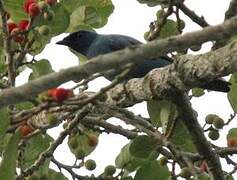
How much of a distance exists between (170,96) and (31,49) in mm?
1108

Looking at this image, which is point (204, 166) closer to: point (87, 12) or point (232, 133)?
point (232, 133)

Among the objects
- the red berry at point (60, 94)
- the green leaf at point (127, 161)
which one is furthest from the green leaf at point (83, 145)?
the red berry at point (60, 94)

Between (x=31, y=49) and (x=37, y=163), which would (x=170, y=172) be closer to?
(x=37, y=163)

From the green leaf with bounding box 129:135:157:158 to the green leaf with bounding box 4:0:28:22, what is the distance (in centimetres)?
123

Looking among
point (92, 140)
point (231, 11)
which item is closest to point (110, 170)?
point (92, 140)

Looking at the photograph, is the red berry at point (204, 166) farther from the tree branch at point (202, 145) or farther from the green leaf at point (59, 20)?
the green leaf at point (59, 20)

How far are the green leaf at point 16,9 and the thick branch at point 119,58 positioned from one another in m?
2.24

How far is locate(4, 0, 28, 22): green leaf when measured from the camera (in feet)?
14.2

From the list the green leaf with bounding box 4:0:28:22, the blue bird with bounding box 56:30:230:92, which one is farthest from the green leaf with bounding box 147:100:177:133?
the blue bird with bounding box 56:30:230:92

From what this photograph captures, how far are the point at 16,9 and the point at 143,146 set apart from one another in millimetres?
1347

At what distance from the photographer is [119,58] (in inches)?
79.2

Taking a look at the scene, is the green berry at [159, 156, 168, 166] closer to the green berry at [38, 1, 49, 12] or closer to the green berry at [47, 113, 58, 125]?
the green berry at [47, 113, 58, 125]

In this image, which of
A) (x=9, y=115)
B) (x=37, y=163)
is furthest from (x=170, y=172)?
(x=9, y=115)

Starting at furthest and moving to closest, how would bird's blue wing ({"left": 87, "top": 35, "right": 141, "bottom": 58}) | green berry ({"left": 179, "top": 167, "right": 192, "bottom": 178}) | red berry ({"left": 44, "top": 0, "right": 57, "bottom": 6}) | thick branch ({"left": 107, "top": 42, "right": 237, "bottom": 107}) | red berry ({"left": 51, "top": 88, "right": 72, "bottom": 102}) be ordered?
bird's blue wing ({"left": 87, "top": 35, "right": 141, "bottom": 58}) → red berry ({"left": 44, "top": 0, "right": 57, "bottom": 6}) → green berry ({"left": 179, "top": 167, "right": 192, "bottom": 178}) → thick branch ({"left": 107, "top": 42, "right": 237, "bottom": 107}) → red berry ({"left": 51, "top": 88, "right": 72, "bottom": 102})
